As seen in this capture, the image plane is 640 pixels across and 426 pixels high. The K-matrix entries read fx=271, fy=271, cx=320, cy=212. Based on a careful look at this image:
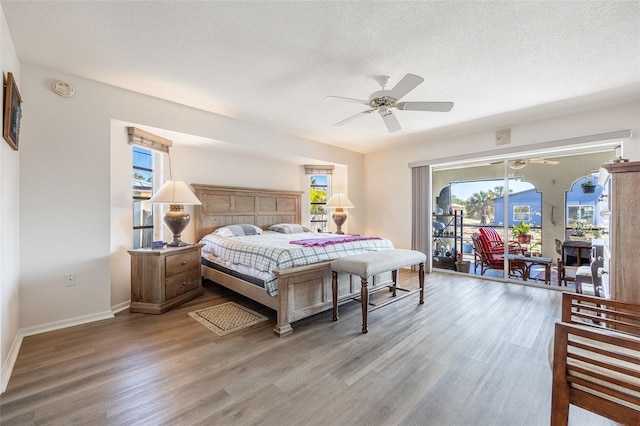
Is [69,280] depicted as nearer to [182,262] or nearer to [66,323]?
[66,323]

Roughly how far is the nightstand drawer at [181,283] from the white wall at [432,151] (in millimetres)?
4044

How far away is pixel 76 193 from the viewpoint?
2.88m

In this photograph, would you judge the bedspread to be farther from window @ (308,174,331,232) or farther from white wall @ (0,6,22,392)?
window @ (308,174,331,232)

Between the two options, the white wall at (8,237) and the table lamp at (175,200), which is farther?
the table lamp at (175,200)

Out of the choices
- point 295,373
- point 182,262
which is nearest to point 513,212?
point 295,373

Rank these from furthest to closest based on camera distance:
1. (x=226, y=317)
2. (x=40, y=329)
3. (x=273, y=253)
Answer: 1. (x=226, y=317)
2. (x=273, y=253)
3. (x=40, y=329)

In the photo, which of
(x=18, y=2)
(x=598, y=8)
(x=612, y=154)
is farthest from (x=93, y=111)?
(x=612, y=154)

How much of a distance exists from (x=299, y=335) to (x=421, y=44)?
2845 mm

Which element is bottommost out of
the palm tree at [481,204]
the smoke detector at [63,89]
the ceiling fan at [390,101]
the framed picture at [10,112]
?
the palm tree at [481,204]

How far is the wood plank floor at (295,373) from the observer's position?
5.25 feet

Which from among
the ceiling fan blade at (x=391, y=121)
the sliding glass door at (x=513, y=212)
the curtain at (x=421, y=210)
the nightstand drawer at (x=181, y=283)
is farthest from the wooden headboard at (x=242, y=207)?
the sliding glass door at (x=513, y=212)

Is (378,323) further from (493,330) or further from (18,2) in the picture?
(18,2)

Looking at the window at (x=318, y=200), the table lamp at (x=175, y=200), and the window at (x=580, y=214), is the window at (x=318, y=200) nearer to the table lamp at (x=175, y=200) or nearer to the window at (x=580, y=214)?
the table lamp at (x=175, y=200)

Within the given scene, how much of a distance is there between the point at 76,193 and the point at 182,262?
1315mm
